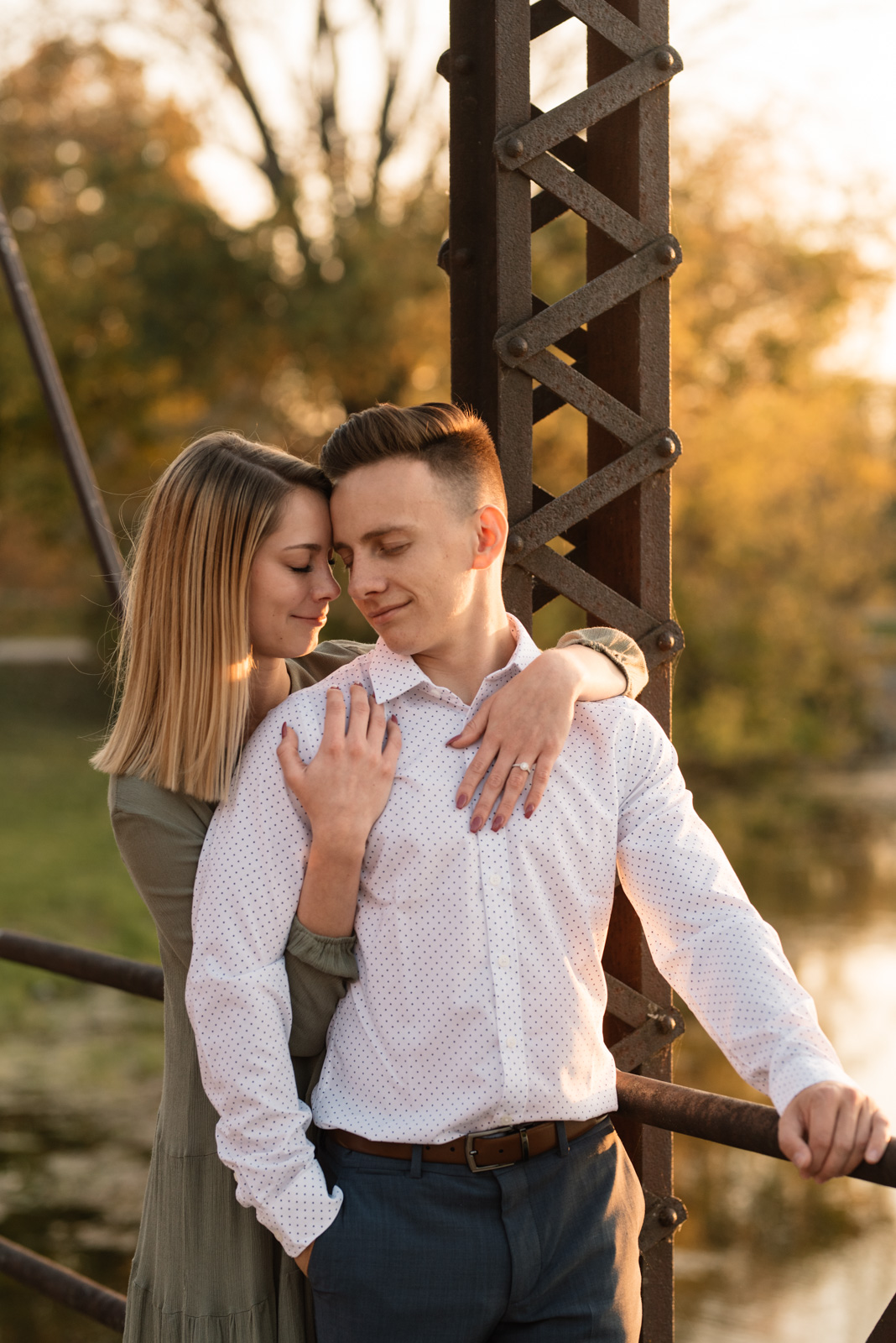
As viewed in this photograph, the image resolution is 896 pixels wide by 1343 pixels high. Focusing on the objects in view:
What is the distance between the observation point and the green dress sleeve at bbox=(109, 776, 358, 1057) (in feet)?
5.80

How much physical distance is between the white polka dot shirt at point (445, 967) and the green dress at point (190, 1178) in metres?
0.07

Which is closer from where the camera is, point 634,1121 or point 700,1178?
point 634,1121

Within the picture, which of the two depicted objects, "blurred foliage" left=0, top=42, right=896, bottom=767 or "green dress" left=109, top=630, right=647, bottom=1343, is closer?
"green dress" left=109, top=630, right=647, bottom=1343

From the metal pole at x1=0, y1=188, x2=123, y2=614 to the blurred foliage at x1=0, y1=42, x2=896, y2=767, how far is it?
1093 centimetres

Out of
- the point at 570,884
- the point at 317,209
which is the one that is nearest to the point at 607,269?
the point at 570,884

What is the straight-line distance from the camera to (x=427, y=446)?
1.84m

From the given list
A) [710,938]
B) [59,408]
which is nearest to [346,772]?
[710,938]

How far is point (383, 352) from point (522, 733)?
575 inches

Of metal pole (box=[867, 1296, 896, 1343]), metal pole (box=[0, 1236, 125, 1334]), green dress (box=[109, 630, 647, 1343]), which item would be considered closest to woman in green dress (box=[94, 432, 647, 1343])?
green dress (box=[109, 630, 647, 1343])

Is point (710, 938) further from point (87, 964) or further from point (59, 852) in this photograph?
point (59, 852)

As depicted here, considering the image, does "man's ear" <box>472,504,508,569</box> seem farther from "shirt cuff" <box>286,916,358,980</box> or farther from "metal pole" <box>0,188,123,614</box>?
"metal pole" <box>0,188,123,614</box>

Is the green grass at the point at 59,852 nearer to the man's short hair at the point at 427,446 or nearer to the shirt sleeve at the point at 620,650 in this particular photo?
the shirt sleeve at the point at 620,650

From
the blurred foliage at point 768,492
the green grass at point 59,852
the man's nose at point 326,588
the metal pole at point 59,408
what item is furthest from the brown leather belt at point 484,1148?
the blurred foliage at point 768,492

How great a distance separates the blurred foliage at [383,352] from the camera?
1584 cm
